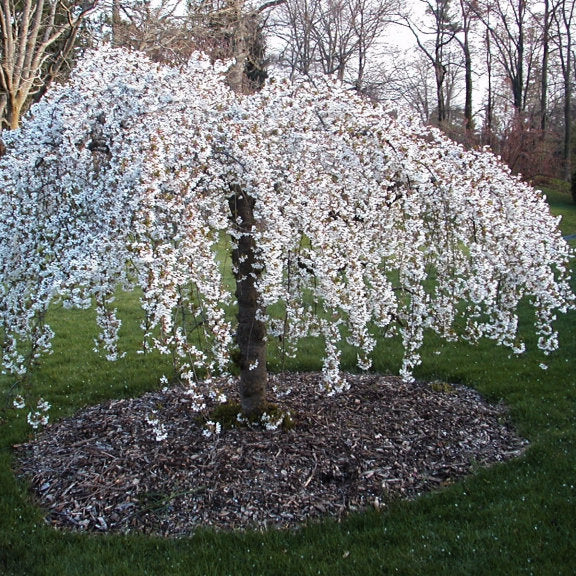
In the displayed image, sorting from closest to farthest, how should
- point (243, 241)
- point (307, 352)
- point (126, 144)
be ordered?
point (126, 144), point (243, 241), point (307, 352)

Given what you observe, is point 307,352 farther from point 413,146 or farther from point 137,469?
point 413,146

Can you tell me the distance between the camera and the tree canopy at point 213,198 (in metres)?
3.15

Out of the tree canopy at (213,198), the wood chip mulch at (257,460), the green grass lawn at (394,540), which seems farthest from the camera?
the wood chip mulch at (257,460)

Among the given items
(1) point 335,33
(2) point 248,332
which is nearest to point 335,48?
(1) point 335,33

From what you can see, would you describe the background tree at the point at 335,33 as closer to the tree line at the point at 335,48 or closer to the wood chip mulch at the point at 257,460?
the tree line at the point at 335,48

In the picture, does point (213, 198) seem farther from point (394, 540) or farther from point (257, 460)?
point (394, 540)

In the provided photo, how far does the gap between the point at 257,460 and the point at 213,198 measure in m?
2.05

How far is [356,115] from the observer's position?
12.4 feet

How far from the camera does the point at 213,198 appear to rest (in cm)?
380

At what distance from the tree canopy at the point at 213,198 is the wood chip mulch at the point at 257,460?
89 centimetres

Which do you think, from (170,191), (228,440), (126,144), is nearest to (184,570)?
(228,440)

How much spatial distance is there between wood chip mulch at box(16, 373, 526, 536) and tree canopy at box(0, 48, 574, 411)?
0.89m

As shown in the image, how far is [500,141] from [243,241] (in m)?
17.4

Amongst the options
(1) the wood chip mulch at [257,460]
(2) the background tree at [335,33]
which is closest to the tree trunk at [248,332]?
(1) the wood chip mulch at [257,460]
